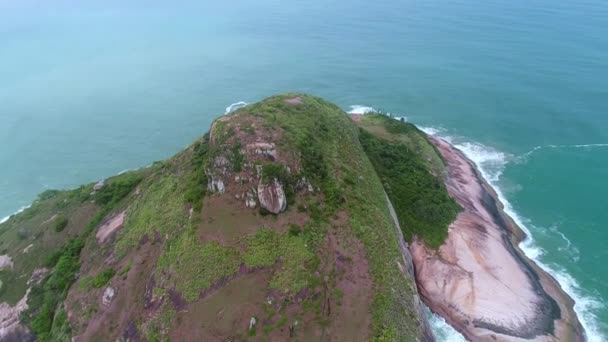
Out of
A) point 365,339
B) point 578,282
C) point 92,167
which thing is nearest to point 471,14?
point 578,282

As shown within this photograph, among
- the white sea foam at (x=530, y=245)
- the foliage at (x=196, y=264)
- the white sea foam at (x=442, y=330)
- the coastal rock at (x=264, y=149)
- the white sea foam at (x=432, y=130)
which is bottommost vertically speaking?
the white sea foam at (x=442, y=330)

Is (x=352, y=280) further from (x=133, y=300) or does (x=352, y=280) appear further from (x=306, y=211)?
(x=133, y=300)

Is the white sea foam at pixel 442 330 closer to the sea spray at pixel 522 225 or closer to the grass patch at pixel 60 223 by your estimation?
the sea spray at pixel 522 225

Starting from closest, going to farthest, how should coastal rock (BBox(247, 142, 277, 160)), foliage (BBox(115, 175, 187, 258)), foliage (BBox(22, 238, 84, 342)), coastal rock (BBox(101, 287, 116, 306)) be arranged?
1. coastal rock (BBox(101, 287, 116, 306))
2. foliage (BBox(22, 238, 84, 342))
3. foliage (BBox(115, 175, 187, 258))
4. coastal rock (BBox(247, 142, 277, 160))

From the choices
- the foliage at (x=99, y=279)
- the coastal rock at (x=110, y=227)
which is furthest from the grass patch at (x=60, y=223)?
the foliage at (x=99, y=279)

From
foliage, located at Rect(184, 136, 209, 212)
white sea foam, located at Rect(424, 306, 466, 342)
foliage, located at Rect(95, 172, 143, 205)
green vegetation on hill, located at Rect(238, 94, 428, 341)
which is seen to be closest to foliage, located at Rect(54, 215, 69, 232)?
foliage, located at Rect(95, 172, 143, 205)

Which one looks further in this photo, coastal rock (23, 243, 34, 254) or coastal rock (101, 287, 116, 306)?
coastal rock (23, 243, 34, 254)

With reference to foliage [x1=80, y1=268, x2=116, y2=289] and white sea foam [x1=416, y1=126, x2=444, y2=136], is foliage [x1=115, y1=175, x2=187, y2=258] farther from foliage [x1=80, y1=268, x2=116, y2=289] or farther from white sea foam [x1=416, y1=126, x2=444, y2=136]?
white sea foam [x1=416, y1=126, x2=444, y2=136]
